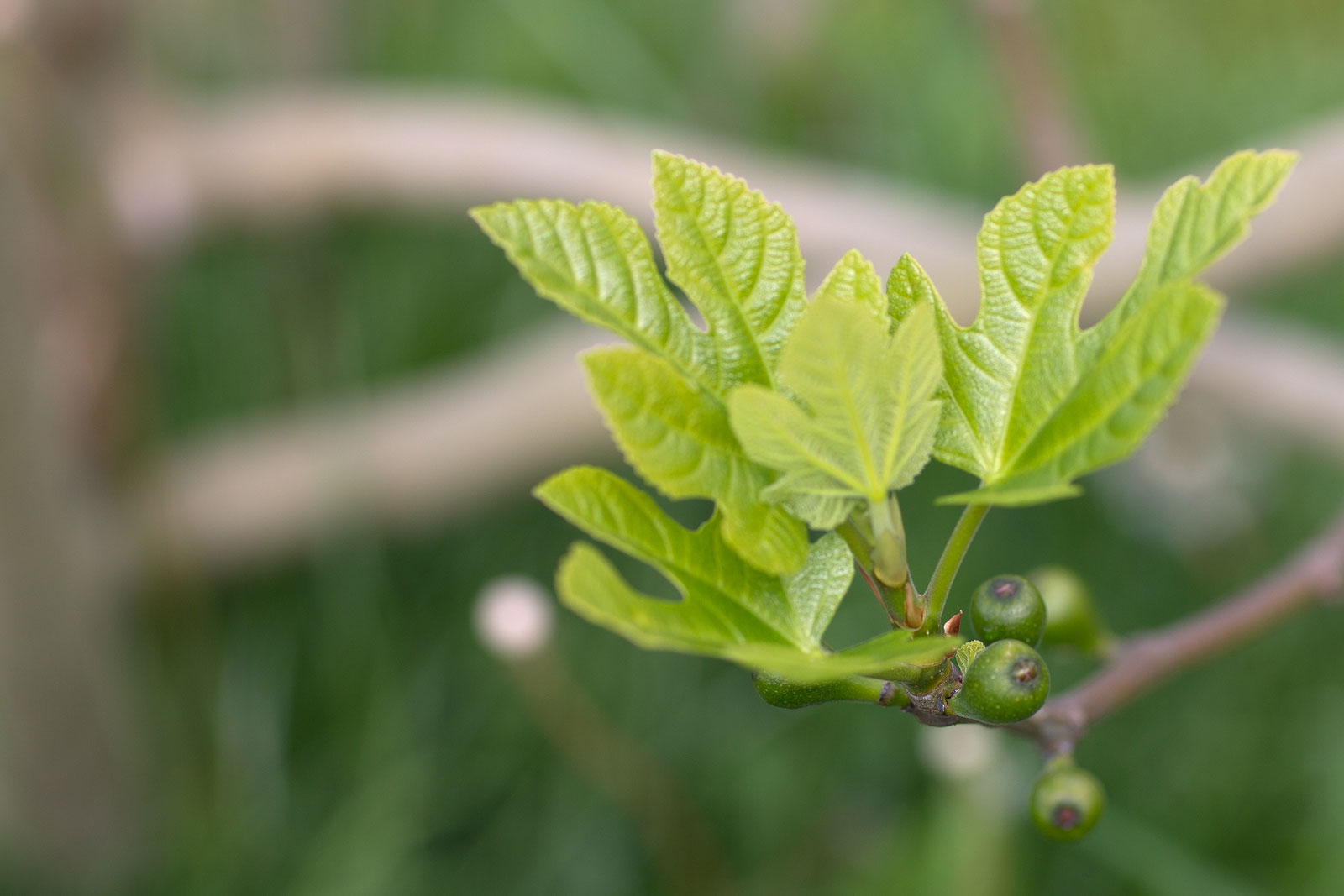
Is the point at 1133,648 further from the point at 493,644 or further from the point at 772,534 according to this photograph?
the point at 493,644

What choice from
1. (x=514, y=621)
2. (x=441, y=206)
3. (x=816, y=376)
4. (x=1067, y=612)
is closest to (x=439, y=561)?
(x=441, y=206)

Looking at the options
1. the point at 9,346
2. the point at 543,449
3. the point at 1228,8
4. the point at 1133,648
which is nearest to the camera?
the point at 1133,648

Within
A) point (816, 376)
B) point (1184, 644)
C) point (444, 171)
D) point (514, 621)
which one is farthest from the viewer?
point (444, 171)

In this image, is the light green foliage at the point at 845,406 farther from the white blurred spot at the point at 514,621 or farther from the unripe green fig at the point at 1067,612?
the white blurred spot at the point at 514,621

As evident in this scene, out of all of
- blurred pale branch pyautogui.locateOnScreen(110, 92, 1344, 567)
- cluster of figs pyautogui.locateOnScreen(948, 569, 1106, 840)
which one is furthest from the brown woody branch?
blurred pale branch pyautogui.locateOnScreen(110, 92, 1344, 567)

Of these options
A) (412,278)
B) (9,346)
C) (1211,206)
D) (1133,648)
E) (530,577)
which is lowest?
(530,577)

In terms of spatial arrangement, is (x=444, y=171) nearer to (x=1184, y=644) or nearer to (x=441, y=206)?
(x=441, y=206)

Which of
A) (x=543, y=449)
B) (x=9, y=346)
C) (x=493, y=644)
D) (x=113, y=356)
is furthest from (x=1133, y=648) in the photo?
(x=113, y=356)
